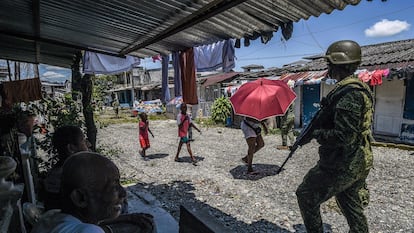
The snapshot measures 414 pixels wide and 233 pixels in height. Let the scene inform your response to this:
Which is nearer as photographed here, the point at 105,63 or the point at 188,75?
the point at 188,75

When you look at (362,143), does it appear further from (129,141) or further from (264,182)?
(129,141)

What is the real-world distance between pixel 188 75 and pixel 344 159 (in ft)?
9.54

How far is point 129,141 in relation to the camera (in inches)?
473

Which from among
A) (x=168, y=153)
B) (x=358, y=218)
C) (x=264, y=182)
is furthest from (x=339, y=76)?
(x=168, y=153)

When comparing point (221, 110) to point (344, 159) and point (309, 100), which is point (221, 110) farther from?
point (344, 159)

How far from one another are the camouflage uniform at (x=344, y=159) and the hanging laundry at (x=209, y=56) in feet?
7.07

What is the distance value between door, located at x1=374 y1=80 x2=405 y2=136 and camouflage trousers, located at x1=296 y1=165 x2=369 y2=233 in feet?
31.5

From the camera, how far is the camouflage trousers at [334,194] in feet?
8.64

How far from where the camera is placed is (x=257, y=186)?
5.66 meters

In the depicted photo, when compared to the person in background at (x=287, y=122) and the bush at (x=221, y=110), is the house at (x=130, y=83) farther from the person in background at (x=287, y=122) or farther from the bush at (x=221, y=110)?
the person in background at (x=287, y=122)

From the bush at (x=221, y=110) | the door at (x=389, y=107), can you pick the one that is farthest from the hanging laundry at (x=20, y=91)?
the door at (x=389, y=107)

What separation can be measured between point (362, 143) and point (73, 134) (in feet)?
8.75

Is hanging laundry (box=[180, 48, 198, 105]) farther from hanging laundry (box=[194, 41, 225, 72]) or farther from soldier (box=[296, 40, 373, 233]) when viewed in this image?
soldier (box=[296, 40, 373, 233])

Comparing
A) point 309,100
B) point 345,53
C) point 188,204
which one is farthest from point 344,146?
Result: point 309,100
